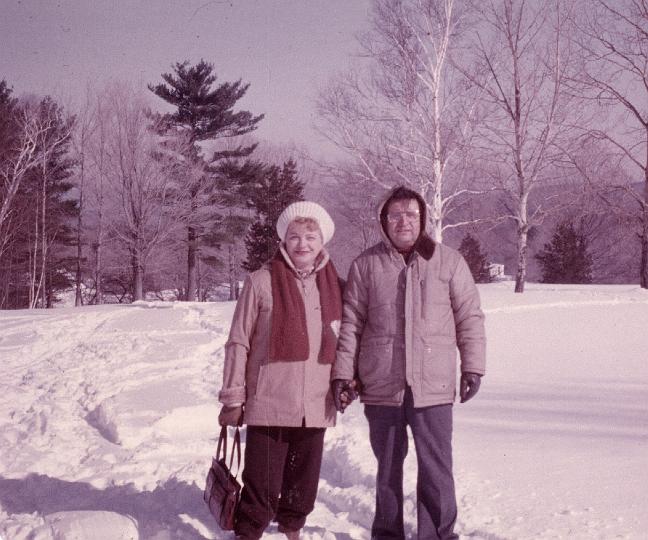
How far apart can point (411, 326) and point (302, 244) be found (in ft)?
2.31

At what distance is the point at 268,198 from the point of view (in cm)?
2691

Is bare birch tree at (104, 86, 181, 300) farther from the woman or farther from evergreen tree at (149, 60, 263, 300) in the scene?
the woman

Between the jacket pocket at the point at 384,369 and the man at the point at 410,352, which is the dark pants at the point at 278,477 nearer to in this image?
the man at the point at 410,352

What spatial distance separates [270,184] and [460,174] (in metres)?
12.1

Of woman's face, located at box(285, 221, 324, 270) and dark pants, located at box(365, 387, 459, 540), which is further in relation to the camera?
woman's face, located at box(285, 221, 324, 270)

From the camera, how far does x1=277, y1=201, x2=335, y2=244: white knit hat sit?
3172 millimetres

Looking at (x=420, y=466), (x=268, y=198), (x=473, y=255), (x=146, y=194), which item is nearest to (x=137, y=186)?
(x=146, y=194)

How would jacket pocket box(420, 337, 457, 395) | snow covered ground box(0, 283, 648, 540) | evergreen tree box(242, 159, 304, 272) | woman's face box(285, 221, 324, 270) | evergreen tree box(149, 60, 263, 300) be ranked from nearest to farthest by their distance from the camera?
jacket pocket box(420, 337, 457, 395), woman's face box(285, 221, 324, 270), snow covered ground box(0, 283, 648, 540), evergreen tree box(149, 60, 263, 300), evergreen tree box(242, 159, 304, 272)

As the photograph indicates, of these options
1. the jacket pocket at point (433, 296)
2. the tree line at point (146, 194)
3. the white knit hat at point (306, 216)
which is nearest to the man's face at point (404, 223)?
the jacket pocket at point (433, 296)

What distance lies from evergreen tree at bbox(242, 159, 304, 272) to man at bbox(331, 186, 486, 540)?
74.2ft

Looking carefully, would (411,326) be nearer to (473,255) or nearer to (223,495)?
(223,495)

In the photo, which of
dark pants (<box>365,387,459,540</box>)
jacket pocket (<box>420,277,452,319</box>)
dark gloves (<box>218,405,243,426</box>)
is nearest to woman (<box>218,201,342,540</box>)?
dark gloves (<box>218,405,243,426</box>)

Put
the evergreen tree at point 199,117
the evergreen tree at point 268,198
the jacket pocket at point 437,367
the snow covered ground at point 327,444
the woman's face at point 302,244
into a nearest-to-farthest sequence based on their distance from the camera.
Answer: the jacket pocket at point 437,367
the woman's face at point 302,244
the snow covered ground at point 327,444
the evergreen tree at point 199,117
the evergreen tree at point 268,198

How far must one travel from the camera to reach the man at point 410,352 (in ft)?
9.53
